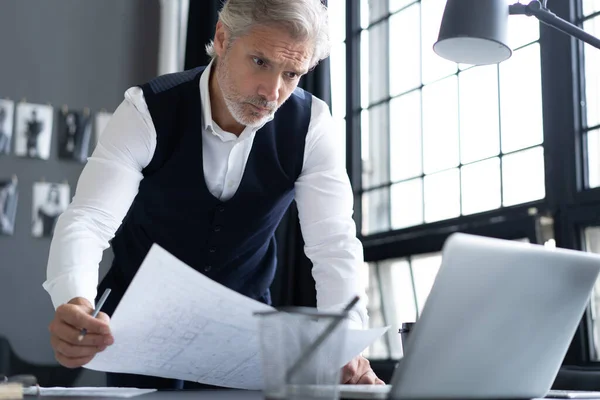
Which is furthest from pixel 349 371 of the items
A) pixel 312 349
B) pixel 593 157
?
pixel 593 157

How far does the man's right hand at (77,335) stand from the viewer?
115cm

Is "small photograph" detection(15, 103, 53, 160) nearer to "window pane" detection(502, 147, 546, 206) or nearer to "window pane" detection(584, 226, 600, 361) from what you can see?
"window pane" detection(502, 147, 546, 206)

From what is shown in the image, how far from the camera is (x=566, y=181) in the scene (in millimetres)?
2566

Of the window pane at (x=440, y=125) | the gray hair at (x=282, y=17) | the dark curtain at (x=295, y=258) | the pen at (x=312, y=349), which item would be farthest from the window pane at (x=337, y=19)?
the pen at (x=312, y=349)

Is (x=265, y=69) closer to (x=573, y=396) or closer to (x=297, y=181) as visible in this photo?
(x=297, y=181)

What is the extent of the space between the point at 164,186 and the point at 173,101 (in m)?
0.19

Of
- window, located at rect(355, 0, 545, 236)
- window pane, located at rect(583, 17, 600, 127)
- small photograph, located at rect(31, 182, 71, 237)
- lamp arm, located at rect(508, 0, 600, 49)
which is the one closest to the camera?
lamp arm, located at rect(508, 0, 600, 49)

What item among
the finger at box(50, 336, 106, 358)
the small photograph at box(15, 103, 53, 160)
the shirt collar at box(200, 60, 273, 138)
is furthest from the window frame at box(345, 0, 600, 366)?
the small photograph at box(15, 103, 53, 160)

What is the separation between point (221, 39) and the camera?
180 cm

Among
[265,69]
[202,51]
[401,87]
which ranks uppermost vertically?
[202,51]

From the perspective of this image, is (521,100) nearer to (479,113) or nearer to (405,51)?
(479,113)

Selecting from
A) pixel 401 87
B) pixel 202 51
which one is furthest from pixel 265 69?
pixel 202 51

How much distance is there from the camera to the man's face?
163 cm

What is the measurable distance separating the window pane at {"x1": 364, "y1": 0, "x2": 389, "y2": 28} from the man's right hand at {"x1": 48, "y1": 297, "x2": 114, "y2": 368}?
264 cm
